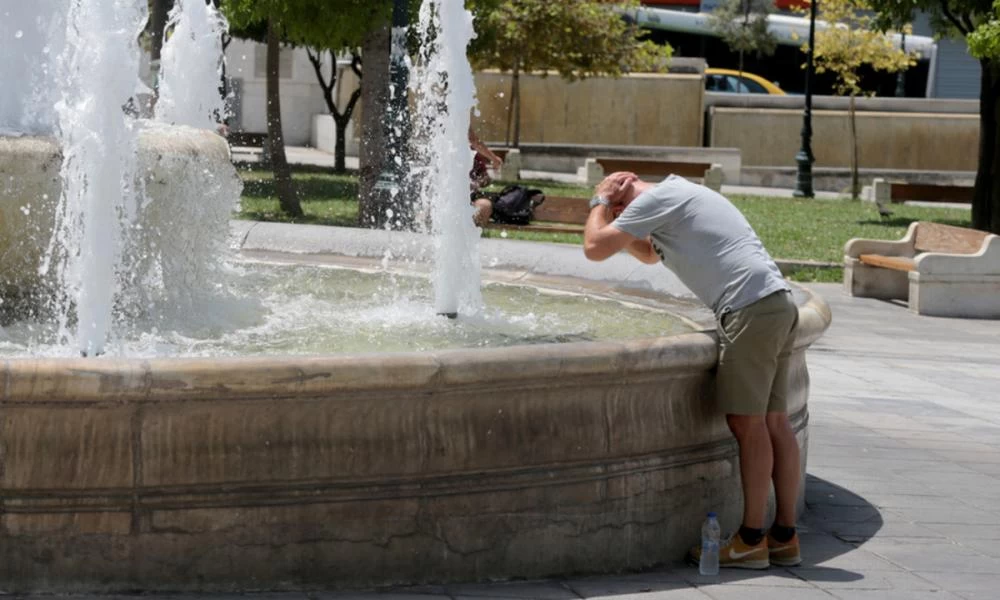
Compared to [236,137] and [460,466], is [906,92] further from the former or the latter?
[460,466]

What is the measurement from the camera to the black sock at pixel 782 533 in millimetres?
6031

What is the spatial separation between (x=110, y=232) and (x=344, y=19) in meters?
13.3

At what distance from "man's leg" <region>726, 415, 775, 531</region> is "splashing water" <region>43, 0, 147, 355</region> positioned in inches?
98.6

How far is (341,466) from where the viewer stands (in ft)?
17.1

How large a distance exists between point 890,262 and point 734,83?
24.1m

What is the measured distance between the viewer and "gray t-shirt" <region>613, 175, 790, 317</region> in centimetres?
585

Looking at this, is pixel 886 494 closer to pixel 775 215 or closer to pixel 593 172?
pixel 775 215

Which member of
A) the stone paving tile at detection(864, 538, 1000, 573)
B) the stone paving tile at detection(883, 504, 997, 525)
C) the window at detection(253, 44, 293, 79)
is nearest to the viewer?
the stone paving tile at detection(864, 538, 1000, 573)

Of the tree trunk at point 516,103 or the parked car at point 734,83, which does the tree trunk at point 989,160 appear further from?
the parked car at point 734,83

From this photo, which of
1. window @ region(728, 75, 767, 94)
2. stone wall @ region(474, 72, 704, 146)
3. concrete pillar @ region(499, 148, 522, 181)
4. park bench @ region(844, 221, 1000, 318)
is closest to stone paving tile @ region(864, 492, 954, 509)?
park bench @ region(844, 221, 1000, 318)

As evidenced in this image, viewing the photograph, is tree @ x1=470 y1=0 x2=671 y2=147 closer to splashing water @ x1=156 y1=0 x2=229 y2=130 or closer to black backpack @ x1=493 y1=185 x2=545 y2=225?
black backpack @ x1=493 y1=185 x2=545 y2=225

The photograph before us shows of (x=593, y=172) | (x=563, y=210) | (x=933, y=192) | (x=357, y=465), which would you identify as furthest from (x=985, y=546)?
(x=593, y=172)

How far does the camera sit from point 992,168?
835 inches

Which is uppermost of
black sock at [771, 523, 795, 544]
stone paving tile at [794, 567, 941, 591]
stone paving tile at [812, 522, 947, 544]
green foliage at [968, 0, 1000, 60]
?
green foliage at [968, 0, 1000, 60]
